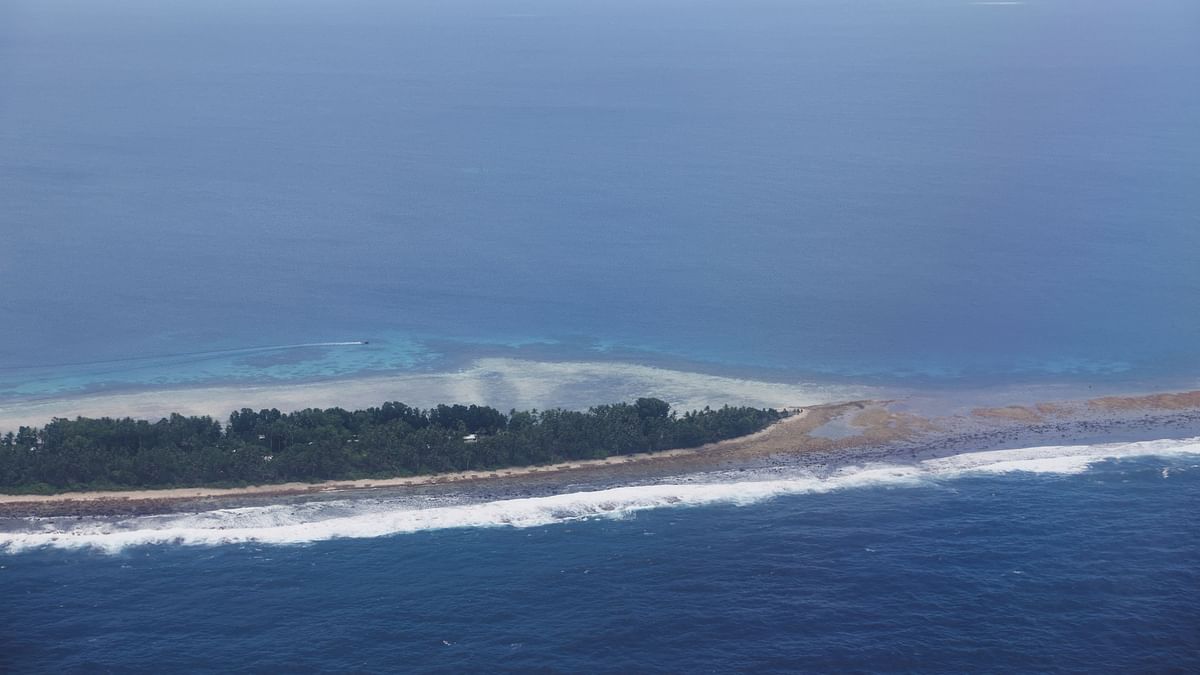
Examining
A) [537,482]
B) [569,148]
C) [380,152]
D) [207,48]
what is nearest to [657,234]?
[569,148]

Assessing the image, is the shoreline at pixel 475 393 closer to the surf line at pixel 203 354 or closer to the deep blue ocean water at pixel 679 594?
the surf line at pixel 203 354

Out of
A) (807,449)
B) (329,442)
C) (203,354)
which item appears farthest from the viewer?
(203,354)

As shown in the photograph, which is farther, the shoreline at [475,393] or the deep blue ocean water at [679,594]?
the shoreline at [475,393]

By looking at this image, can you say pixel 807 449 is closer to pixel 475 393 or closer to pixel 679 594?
pixel 679 594

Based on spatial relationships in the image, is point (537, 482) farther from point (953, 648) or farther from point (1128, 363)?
point (1128, 363)

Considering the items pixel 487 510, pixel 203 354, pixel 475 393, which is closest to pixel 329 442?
pixel 487 510

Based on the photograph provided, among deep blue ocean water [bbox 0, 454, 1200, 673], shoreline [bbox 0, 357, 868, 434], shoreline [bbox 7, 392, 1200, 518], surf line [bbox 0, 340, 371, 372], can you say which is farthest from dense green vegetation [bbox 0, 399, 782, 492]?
surf line [bbox 0, 340, 371, 372]

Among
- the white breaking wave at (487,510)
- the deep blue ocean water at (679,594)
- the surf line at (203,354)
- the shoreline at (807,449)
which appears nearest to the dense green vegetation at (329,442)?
the shoreline at (807,449)
